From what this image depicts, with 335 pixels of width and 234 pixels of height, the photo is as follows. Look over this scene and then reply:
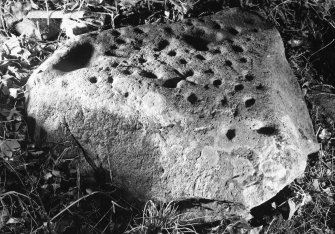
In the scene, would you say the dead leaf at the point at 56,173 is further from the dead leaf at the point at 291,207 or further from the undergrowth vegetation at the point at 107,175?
the dead leaf at the point at 291,207

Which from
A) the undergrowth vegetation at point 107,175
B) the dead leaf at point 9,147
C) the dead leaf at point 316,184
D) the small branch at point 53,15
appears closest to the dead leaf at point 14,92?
the undergrowth vegetation at point 107,175

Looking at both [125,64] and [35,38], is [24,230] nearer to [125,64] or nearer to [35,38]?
[125,64]

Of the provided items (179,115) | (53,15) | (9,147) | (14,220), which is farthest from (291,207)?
(53,15)

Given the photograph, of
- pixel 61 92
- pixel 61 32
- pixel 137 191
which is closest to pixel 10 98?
pixel 61 92

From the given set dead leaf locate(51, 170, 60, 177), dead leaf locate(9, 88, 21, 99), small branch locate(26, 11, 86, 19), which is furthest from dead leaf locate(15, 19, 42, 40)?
dead leaf locate(51, 170, 60, 177)

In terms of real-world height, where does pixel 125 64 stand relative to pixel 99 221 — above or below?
above

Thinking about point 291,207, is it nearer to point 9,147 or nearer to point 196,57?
point 196,57
